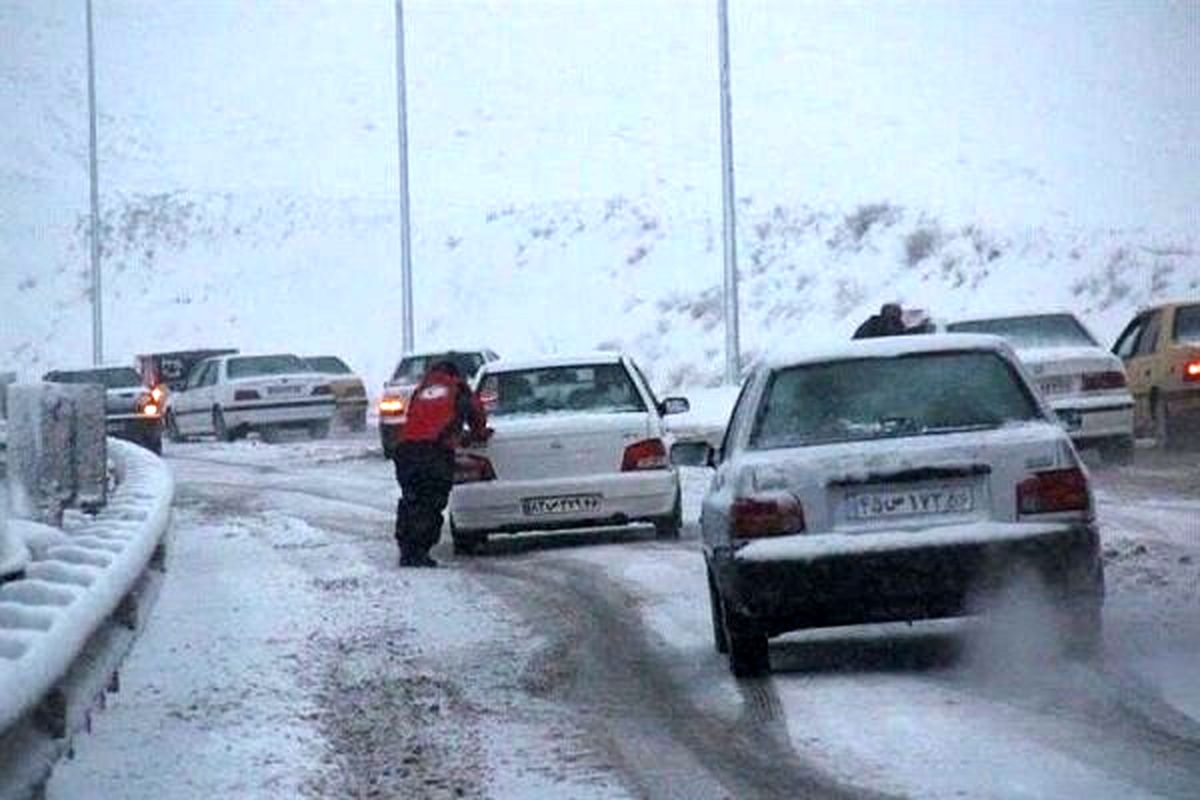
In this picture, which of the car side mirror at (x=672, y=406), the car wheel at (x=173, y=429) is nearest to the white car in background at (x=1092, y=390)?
the car side mirror at (x=672, y=406)

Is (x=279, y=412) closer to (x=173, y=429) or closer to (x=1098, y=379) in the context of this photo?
(x=173, y=429)

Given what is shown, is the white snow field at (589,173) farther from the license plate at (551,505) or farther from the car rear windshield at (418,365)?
the license plate at (551,505)

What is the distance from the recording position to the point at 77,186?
84562 mm

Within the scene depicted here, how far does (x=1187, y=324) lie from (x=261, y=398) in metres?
18.5

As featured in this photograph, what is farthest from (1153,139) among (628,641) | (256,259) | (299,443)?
(628,641)

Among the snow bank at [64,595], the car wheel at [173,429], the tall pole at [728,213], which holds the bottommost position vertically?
the car wheel at [173,429]

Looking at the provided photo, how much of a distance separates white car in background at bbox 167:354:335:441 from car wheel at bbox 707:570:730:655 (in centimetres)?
2850

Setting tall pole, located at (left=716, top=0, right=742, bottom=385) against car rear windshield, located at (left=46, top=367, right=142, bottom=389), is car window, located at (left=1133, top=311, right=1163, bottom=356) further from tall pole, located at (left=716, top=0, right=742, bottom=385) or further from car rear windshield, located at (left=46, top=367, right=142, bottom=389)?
car rear windshield, located at (left=46, top=367, right=142, bottom=389)

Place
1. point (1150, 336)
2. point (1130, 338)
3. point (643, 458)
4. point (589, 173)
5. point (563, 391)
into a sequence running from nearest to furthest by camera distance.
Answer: point (643, 458), point (563, 391), point (1150, 336), point (1130, 338), point (589, 173)

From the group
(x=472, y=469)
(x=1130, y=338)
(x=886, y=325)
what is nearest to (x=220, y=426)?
(x=1130, y=338)

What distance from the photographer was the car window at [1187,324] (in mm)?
25594

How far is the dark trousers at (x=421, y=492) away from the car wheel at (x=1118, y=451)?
8324mm

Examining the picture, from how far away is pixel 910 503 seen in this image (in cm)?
1079

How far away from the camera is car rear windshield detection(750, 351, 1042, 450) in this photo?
37.0 ft
